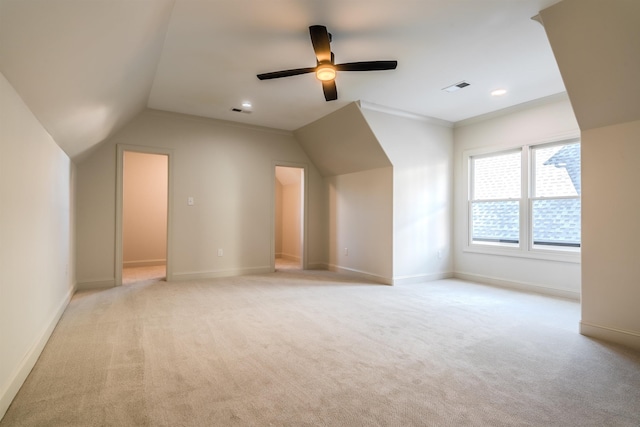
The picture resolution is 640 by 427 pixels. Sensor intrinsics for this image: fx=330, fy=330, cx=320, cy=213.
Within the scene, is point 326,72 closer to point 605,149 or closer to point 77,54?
point 77,54

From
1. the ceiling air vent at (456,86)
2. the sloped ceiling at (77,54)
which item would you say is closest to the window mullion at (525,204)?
the ceiling air vent at (456,86)

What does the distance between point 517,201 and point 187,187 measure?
4999 millimetres

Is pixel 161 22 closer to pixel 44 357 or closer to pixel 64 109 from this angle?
pixel 64 109

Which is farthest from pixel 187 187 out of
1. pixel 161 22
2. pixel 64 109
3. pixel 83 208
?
pixel 161 22

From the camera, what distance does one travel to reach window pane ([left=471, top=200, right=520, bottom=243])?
488cm

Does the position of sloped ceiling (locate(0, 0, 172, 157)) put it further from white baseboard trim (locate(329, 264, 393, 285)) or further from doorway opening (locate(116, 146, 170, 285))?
white baseboard trim (locate(329, 264, 393, 285))

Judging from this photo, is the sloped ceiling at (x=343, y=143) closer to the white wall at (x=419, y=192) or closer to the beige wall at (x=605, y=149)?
the white wall at (x=419, y=192)

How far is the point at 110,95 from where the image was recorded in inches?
119

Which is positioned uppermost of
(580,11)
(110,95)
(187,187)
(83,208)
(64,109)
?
(580,11)

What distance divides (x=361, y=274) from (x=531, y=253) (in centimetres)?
250

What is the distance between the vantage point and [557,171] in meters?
4.41

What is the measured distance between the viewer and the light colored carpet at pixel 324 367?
5.71 ft

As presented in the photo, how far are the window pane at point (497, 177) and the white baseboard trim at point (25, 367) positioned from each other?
562 centimetres

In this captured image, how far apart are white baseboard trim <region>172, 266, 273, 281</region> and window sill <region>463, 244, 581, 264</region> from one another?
3492 millimetres
